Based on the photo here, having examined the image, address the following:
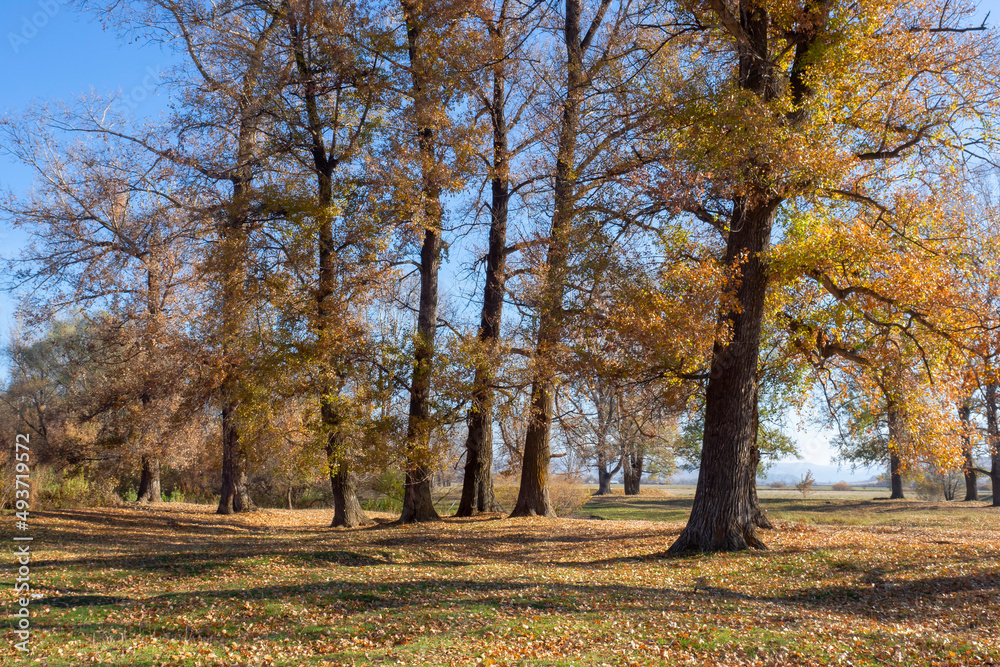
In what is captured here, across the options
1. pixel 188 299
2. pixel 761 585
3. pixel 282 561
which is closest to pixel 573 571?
pixel 761 585

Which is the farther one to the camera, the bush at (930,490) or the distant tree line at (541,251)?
the bush at (930,490)

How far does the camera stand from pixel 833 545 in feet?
42.0

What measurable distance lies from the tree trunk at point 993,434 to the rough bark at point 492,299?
55.1ft

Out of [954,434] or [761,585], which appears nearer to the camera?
[761,585]

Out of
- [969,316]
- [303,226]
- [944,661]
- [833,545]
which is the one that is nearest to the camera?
[944,661]

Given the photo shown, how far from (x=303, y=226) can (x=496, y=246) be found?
5.53 m

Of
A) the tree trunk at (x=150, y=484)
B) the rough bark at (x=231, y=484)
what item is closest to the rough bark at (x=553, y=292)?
the rough bark at (x=231, y=484)

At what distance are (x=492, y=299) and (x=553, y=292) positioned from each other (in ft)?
17.2

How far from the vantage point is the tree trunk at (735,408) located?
12.2m

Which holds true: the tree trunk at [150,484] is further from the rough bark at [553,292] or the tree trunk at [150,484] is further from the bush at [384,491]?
the rough bark at [553,292]

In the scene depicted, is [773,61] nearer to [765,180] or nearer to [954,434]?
[765,180]

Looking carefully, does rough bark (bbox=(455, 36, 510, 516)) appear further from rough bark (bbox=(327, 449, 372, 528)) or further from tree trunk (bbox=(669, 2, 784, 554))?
tree trunk (bbox=(669, 2, 784, 554))

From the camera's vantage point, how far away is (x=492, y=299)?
61.4 ft

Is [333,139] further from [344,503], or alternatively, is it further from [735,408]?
[735,408]
